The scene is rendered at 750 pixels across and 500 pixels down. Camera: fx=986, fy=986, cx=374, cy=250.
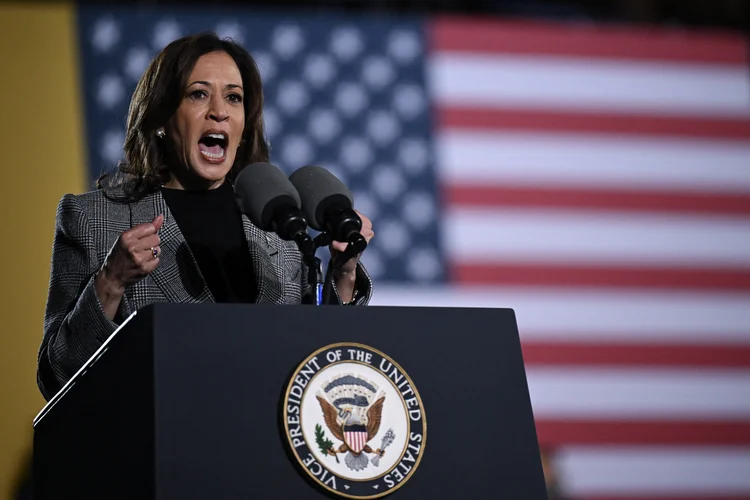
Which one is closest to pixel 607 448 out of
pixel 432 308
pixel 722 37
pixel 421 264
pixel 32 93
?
pixel 421 264

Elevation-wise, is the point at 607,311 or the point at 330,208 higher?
the point at 607,311

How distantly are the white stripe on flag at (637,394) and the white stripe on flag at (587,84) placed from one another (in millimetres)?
1400

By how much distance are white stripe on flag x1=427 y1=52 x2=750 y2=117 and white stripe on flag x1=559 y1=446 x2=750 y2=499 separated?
1785 mm

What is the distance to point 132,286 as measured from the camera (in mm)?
1503

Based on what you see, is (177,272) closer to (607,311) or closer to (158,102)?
(158,102)

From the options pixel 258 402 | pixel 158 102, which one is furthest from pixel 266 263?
pixel 258 402

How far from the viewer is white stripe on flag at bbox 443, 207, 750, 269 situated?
4.91 meters

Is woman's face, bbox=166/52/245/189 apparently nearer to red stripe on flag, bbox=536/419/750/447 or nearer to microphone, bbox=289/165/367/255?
microphone, bbox=289/165/367/255

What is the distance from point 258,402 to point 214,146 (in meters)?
0.77

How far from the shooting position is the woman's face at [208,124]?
1690mm

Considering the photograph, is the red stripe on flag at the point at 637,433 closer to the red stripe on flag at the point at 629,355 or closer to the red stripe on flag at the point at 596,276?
the red stripe on flag at the point at 629,355

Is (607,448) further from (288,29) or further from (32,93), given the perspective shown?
(32,93)

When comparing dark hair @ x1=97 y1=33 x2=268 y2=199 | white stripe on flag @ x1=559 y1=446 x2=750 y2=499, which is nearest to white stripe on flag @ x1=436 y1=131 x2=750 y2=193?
white stripe on flag @ x1=559 y1=446 x2=750 y2=499

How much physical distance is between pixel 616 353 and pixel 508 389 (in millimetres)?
3892
